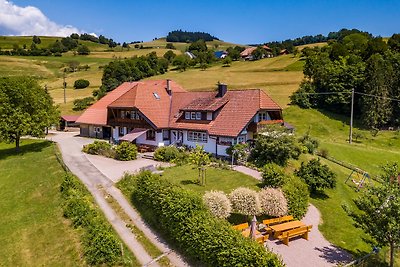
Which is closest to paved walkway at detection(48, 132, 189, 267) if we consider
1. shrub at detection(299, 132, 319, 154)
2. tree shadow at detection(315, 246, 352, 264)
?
tree shadow at detection(315, 246, 352, 264)

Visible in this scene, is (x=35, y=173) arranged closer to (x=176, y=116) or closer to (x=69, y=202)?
(x=69, y=202)

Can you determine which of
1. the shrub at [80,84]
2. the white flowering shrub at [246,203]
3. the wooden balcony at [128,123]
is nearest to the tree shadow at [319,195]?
the white flowering shrub at [246,203]

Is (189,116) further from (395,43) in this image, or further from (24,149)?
(395,43)

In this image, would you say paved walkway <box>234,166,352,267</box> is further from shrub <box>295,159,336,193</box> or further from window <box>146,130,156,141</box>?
window <box>146,130,156,141</box>

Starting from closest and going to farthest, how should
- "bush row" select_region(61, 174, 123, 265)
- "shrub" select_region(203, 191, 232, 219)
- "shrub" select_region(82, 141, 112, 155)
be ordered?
1. "bush row" select_region(61, 174, 123, 265)
2. "shrub" select_region(203, 191, 232, 219)
3. "shrub" select_region(82, 141, 112, 155)

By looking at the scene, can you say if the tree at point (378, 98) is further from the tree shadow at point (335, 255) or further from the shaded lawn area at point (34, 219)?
the shaded lawn area at point (34, 219)
